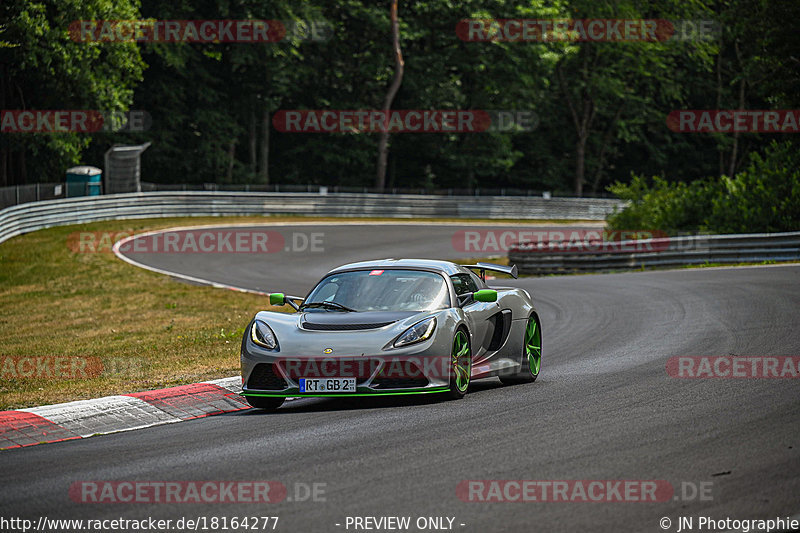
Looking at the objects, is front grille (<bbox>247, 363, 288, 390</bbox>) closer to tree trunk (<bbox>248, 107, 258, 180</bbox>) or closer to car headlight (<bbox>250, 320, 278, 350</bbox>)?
Answer: car headlight (<bbox>250, 320, 278, 350</bbox>)

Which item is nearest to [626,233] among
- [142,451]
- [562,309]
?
[562,309]

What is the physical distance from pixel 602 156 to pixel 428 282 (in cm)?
5724

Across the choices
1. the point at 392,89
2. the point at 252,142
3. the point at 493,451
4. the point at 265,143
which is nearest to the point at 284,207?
the point at 265,143

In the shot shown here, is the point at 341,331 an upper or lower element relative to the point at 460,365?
upper

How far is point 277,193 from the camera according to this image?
44219 millimetres

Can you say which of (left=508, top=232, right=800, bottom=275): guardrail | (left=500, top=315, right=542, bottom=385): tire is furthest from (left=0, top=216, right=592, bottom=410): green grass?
(left=508, top=232, right=800, bottom=275): guardrail

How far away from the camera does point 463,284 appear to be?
10617mm

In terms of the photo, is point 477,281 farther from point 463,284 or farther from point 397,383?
point 397,383

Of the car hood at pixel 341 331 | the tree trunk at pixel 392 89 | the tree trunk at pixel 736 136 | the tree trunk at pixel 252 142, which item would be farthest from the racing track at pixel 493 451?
the tree trunk at pixel 736 136

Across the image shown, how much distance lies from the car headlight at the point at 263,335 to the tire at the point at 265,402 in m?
0.48

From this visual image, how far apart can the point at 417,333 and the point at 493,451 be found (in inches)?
94.4

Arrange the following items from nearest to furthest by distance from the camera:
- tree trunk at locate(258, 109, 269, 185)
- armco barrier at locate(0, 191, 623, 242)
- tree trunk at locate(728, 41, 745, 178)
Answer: armco barrier at locate(0, 191, 623, 242)
tree trunk at locate(258, 109, 269, 185)
tree trunk at locate(728, 41, 745, 178)

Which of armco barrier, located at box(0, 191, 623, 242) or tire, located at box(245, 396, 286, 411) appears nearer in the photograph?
tire, located at box(245, 396, 286, 411)

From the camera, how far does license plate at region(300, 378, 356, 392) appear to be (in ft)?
28.8
